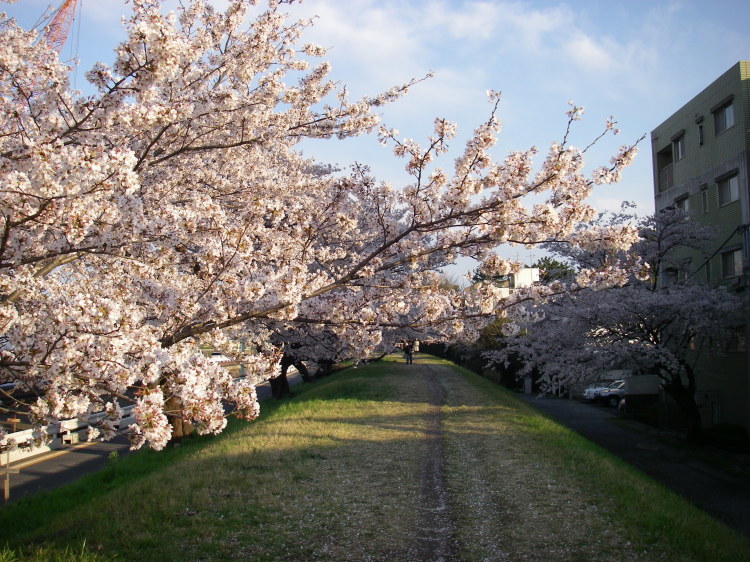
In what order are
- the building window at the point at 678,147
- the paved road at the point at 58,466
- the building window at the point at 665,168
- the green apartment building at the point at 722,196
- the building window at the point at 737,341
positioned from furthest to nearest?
the building window at the point at 665,168 → the building window at the point at 678,147 → the building window at the point at 737,341 → the green apartment building at the point at 722,196 → the paved road at the point at 58,466

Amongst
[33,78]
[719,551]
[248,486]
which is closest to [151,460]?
[248,486]

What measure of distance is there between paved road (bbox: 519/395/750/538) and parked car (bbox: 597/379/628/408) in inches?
277

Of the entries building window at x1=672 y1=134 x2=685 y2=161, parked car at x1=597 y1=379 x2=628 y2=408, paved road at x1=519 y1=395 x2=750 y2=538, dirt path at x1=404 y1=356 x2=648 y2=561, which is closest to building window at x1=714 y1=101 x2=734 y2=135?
building window at x1=672 y1=134 x2=685 y2=161

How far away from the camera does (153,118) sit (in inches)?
202

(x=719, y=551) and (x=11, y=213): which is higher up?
(x=11, y=213)

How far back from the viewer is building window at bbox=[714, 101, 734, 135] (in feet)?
72.8

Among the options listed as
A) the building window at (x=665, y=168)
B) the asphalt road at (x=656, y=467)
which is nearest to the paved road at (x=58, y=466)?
the asphalt road at (x=656, y=467)

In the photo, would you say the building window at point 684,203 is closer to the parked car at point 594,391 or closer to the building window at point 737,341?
the building window at point 737,341

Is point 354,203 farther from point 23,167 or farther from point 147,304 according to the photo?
point 23,167

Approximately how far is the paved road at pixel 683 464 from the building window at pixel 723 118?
11600 millimetres

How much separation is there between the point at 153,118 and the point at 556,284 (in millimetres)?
4573

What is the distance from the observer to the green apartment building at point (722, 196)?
2114 centimetres

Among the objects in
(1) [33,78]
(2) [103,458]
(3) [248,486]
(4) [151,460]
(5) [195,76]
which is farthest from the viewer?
(2) [103,458]

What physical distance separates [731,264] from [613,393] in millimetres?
16371
